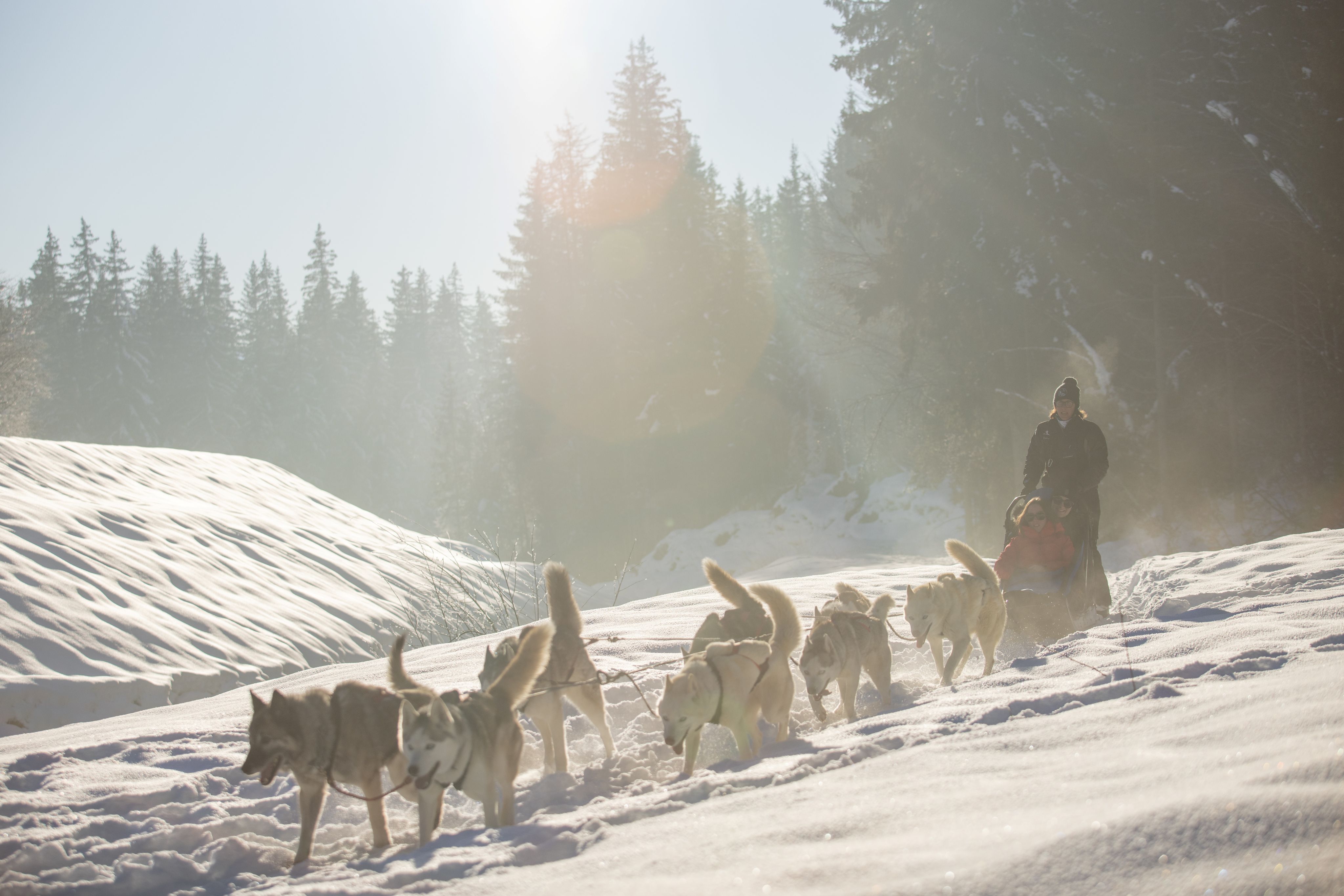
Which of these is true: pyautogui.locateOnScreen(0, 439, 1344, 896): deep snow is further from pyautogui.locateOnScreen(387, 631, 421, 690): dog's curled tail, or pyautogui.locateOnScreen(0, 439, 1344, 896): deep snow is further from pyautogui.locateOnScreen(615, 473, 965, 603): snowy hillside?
pyautogui.locateOnScreen(615, 473, 965, 603): snowy hillside

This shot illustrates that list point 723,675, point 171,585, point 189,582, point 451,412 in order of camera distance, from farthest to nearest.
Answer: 1. point 451,412
2. point 189,582
3. point 171,585
4. point 723,675

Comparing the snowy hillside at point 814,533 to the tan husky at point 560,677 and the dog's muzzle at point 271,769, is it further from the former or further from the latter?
the dog's muzzle at point 271,769

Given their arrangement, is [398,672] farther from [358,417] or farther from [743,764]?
[358,417]

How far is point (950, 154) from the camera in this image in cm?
1753

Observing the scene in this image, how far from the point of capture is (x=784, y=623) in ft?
15.0

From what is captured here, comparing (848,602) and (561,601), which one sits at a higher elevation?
(561,601)

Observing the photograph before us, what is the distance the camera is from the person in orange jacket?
22.0ft

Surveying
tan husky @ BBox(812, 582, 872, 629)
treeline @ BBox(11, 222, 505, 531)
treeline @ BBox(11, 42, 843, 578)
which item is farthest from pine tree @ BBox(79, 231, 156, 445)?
tan husky @ BBox(812, 582, 872, 629)

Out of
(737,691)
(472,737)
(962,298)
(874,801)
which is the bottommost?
(874,801)

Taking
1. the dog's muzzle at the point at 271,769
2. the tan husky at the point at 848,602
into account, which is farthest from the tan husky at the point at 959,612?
the dog's muzzle at the point at 271,769

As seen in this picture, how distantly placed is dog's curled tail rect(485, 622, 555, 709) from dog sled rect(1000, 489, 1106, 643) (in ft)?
15.2

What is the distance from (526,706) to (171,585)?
6.29 m

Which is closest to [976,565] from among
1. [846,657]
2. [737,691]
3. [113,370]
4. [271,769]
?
[846,657]

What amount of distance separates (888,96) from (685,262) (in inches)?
481
